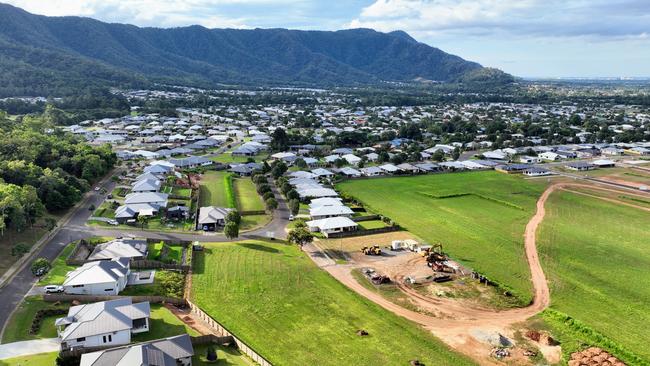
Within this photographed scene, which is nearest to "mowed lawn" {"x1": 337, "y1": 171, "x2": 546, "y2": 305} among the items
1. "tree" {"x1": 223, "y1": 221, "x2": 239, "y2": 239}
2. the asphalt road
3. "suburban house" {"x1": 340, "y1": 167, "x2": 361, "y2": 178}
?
"suburban house" {"x1": 340, "y1": 167, "x2": 361, "y2": 178}

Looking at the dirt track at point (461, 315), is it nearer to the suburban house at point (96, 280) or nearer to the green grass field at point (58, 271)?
the suburban house at point (96, 280)

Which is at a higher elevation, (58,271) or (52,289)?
(52,289)

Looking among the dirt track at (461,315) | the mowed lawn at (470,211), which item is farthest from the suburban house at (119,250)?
the mowed lawn at (470,211)

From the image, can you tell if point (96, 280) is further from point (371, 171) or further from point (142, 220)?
point (371, 171)

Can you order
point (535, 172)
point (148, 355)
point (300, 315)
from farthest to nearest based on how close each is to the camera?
point (535, 172)
point (300, 315)
point (148, 355)

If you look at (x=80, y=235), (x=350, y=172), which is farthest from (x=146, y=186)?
(x=350, y=172)

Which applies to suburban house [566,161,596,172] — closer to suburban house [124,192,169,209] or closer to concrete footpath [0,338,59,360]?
suburban house [124,192,169,209]

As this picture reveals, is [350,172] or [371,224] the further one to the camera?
[350,172]

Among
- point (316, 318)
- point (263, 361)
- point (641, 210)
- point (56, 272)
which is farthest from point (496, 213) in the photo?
point (56, 272)
